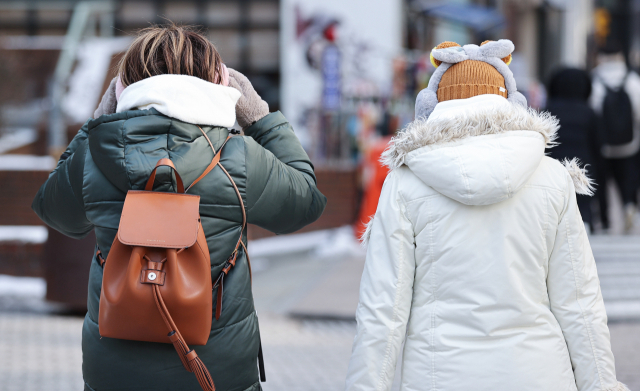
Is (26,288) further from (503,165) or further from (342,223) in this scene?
(503,165)

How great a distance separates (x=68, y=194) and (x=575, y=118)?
5.53 meters

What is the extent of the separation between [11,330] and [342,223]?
5.16 m

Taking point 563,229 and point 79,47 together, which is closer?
point 563,229

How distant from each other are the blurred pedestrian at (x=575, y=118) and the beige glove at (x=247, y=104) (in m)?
4.84

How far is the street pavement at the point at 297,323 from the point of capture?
4828mm

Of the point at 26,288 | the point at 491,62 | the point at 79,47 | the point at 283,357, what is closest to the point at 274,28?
the point at 79,47

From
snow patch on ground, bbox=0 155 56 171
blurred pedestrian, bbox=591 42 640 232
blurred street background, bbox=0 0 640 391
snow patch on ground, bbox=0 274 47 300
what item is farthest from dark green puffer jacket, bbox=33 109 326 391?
snow patch on ground, bbox=0 155 56 171

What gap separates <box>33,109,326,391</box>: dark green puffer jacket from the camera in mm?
1985

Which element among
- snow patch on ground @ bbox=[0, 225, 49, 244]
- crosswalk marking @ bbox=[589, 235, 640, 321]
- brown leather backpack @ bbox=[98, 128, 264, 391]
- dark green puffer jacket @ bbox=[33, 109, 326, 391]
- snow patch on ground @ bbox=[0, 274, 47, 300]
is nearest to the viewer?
brown leather backpack @ bbox=[98, 128, 264, 391]

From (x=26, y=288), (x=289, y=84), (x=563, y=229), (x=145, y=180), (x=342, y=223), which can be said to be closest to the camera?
(x=145, y=180)

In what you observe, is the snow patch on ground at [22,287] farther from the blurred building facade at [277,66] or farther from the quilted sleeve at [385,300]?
the quilted sleeve at [385,300]

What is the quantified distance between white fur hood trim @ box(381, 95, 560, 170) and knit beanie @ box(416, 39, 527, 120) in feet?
0.20

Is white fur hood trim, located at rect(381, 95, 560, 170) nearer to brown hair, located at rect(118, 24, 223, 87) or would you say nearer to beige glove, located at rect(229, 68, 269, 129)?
beige glove, located at rect(229, 68, 269, 129)

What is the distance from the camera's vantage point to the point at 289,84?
13930 millimetres
